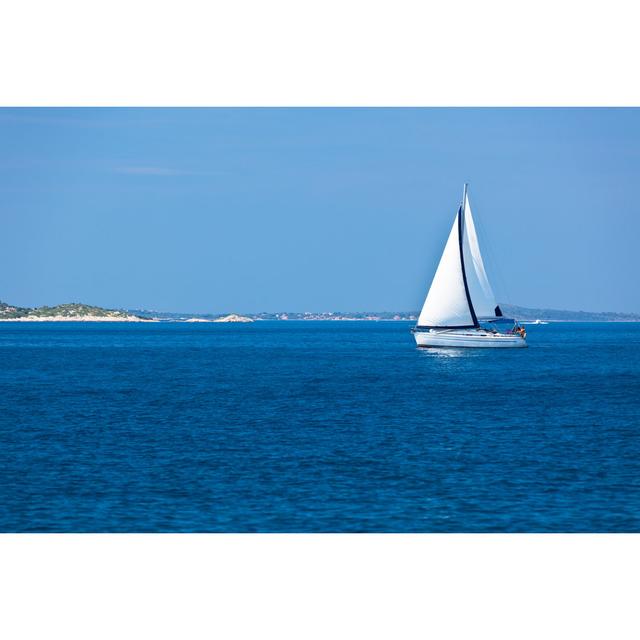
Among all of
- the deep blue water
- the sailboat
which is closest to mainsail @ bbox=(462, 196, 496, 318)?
the sailboat

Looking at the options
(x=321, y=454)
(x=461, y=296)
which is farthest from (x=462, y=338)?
(x=321, y=454)

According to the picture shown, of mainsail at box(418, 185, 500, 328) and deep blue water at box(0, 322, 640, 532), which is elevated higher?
mainsail at box(418, 185, 500, 328)

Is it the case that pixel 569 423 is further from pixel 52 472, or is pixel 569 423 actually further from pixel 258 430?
pixel 52 472

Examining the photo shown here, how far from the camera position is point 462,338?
2931 inches

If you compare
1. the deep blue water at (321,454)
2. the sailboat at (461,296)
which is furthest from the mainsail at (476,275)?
the deep blue water at (321,454)

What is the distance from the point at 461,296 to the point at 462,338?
422 cm

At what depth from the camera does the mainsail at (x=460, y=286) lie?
71.3 m

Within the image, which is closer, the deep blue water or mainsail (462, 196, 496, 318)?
the deep blue water

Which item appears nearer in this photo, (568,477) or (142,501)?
(142,501)

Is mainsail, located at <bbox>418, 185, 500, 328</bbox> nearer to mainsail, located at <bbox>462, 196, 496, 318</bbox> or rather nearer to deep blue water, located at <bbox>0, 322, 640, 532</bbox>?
→ mainsail, located at <bbox>462, 196, 496, 318</bbox>

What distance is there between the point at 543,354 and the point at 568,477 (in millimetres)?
61075

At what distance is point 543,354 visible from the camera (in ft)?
275

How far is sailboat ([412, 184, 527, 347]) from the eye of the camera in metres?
71.3
